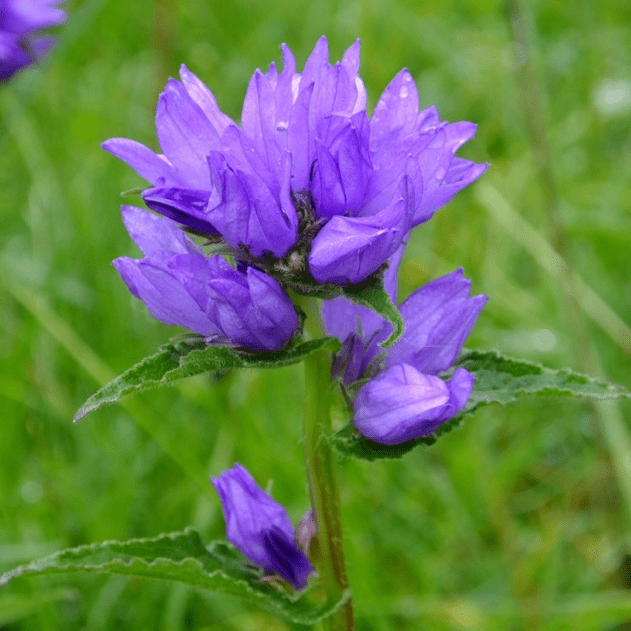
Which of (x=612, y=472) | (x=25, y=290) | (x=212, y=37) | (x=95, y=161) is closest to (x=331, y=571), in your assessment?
(x=612, y=472)

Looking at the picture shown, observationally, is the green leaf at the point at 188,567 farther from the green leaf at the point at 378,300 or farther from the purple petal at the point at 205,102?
the purple petal at the point at 205,102

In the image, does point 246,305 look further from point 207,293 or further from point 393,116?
point 393,116

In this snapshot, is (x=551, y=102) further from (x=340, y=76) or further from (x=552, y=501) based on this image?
(x=340, y=76)

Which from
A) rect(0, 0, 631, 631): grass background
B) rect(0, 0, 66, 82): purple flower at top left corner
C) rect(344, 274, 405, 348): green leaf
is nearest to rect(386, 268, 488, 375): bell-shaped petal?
rect(344, 274, 405, 348): green leaf

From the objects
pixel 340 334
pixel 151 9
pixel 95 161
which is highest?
pixel 151 9

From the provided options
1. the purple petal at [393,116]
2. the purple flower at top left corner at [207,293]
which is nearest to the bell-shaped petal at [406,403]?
the purple flower at top left corner at [207,293]

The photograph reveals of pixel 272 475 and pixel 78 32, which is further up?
pixel 78 32
